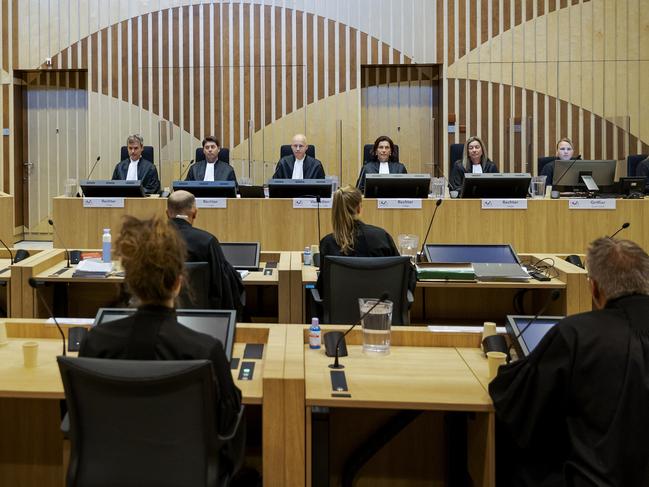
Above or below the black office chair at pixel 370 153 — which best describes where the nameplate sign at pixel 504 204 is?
below

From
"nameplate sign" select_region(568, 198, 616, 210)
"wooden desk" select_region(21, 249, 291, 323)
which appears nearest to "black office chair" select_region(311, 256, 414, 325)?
"wooden desk" select_region(21, 249, 291, 323)

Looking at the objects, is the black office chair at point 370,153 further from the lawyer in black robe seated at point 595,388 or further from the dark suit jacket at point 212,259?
the lawyer in black robe seated at point 595,388

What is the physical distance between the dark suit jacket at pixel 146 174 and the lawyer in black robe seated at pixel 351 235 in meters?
3.93

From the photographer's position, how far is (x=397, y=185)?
5.44m

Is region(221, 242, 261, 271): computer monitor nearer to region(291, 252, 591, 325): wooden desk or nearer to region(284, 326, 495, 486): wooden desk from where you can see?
region(291, 252, 591, 325): wooden desk

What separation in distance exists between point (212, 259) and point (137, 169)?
4.16m

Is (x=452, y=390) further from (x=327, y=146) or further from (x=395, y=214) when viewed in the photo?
(x=327, y=146)

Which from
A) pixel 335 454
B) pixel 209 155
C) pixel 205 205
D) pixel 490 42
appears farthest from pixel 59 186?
pixel 335 454

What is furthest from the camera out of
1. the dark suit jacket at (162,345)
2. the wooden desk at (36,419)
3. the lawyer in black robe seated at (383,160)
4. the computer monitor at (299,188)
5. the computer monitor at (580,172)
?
the lawyer in black robe seated at (383,160)

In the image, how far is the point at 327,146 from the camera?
9.49 m

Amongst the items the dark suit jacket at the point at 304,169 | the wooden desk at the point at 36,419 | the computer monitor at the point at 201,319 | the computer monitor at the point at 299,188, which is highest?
the dark suit jacket at the point at 304,169

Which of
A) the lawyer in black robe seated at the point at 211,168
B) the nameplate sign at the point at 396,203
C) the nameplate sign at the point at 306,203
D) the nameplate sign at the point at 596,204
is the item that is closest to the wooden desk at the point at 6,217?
the lawyer in black robe seated at the point at 211,168

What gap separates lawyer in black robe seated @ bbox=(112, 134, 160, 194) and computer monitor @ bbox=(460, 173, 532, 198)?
342cm

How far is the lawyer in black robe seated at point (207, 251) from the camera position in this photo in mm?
3643
